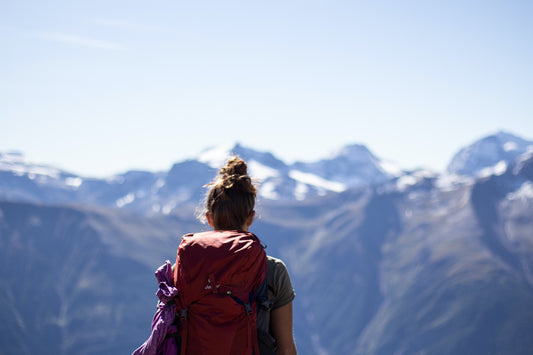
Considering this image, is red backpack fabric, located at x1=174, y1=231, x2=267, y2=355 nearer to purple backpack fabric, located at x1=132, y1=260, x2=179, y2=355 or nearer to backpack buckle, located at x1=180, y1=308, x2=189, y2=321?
backpack buckle, located at x1=180, y1=308, x2=189, y2=321

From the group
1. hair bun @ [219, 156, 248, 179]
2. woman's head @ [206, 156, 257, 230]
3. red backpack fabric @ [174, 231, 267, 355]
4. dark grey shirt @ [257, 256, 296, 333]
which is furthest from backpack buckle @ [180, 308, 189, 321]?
hair bun @ [219, 156, 248, 179]

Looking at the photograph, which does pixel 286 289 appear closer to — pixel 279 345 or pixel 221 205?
pixel 279 345

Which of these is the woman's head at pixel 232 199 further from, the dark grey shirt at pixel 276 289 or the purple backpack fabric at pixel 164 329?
the purple backpack fabric at pixel 164 329

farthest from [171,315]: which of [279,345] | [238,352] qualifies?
[279,345]

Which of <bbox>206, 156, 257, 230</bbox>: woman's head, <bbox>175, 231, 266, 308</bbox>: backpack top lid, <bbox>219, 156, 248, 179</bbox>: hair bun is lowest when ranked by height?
<bbox>175, 231, 266, 308</bbox>: backpack top lid

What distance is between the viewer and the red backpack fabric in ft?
16.5

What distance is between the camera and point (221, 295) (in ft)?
16.6

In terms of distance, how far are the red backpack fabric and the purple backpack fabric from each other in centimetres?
10

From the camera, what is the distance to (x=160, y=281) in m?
5.35

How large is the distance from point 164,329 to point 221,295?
24.4 inches

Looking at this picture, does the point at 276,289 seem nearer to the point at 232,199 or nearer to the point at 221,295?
the point at 221,295

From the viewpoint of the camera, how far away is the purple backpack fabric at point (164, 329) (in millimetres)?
5109

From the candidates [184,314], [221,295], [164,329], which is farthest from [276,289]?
[164,329]

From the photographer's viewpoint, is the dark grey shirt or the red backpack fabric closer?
the red backpack fabric
